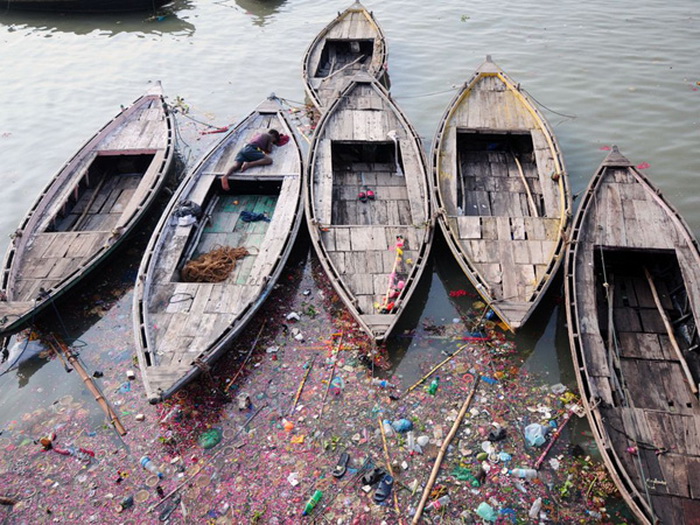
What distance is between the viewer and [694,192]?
33.2 feet

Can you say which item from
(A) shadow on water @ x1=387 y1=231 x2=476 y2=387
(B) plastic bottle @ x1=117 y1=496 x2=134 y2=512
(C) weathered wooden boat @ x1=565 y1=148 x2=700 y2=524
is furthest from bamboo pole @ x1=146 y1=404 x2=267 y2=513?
(C) weathered wooden boat @ x1=565 y1=148 x2=700 y2=524

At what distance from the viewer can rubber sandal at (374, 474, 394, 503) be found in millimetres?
5902

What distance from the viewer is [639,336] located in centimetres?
727

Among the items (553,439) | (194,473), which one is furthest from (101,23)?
(553,439)

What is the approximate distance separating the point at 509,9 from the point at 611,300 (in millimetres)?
16056

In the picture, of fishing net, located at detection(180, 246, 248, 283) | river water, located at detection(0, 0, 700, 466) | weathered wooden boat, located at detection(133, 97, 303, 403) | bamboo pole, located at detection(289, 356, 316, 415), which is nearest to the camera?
weathered wooden boat, located at detection(133, 97, 303, 403)

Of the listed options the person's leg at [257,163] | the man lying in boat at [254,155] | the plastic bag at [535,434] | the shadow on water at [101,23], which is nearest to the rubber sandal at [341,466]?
the plastic bag at [535,434]

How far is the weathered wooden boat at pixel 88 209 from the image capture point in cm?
798

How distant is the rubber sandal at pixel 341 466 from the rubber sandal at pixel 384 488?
50cm

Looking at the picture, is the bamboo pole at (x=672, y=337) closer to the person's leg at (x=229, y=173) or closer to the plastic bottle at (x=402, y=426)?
the plastic bottle at (x=402, y=426)

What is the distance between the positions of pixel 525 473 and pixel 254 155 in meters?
7.88

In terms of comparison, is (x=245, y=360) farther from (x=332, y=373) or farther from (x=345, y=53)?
(x=345, y=53)

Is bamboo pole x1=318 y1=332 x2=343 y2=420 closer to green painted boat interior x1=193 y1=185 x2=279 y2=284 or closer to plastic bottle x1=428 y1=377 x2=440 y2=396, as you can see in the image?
plastic bottle x1=428 y1=377 x2=440 y2=396

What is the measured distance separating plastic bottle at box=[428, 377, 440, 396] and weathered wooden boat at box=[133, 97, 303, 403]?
3.00 metres
